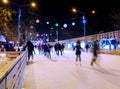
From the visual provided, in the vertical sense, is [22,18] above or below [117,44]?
above

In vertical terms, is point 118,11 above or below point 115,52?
above

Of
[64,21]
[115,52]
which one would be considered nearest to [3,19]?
[115,52]

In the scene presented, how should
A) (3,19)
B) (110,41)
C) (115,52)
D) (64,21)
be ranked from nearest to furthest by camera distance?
1. (3,19)
2. (115,52)
3. (110,41)
4. (64,21)

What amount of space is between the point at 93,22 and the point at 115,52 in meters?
42.8

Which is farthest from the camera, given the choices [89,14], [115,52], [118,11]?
[89,14]

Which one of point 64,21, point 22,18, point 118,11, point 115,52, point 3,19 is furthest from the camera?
point 64,21

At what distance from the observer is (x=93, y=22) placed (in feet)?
255

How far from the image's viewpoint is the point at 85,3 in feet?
234

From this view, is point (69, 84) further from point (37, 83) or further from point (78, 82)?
point (37, 83)

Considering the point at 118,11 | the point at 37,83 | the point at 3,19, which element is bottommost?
the point at 37,83

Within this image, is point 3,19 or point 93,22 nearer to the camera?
point 3,19

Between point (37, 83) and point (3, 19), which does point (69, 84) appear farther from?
point (3, 19)

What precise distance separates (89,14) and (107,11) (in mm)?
6569

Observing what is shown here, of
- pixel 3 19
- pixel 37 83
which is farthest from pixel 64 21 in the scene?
pixel 37 83
